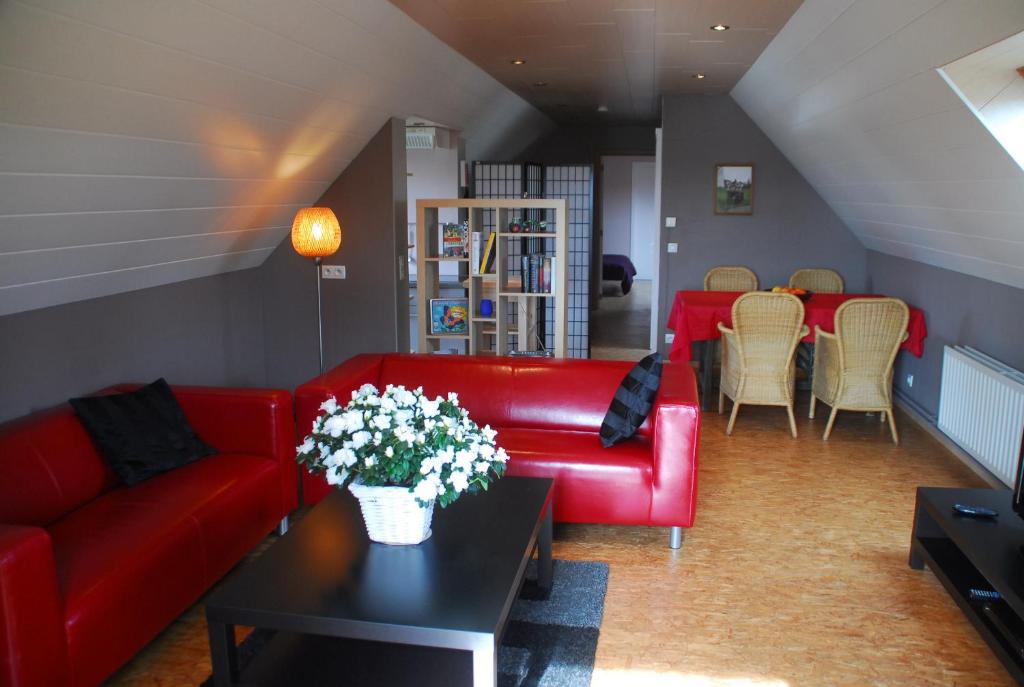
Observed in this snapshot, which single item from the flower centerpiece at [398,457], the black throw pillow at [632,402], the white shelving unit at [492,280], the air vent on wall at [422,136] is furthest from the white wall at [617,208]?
the flower centerpiece at [398,457]

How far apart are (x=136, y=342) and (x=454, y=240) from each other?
2.20m

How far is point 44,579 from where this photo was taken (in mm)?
2201

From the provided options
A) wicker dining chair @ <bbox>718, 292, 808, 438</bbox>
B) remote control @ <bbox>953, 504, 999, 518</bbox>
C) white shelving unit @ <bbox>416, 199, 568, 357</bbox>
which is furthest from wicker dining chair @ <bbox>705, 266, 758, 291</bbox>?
remote control @ <bbox>953, 504, 999, 518</bbox>

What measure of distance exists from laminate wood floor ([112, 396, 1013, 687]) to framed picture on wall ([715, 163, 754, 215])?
10.9 ft

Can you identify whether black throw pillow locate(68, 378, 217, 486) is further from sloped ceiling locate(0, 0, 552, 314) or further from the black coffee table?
the black coffee table

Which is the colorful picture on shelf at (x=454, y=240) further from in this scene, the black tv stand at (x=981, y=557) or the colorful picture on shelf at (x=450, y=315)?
the black tv stand at (x=981, y=557)

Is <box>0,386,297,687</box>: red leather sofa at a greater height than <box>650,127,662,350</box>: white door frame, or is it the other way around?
<box>650,127,662,350</box>: white door frame

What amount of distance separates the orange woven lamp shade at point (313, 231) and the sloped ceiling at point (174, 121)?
1.05 feet

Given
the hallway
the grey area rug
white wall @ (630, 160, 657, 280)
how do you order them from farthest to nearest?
white wall @ (630, 160, 657, 280) → the hallway → the grey area rug

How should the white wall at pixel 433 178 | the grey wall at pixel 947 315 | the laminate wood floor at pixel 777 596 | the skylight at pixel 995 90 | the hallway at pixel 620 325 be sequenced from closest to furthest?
the laminate wood floor at pixel 777 596 → the skylight at pixel 995 90 → the grey wall at pixel 947 315 → the hallway at pixel 620 325 → the white wall at pixel 433 178

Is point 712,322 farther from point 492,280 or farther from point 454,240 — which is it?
point 454,240

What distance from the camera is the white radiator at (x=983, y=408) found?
4.02m

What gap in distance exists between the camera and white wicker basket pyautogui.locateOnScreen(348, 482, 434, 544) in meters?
2.54

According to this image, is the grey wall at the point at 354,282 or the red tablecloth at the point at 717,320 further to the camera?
the grey wall at the point at 354,282
